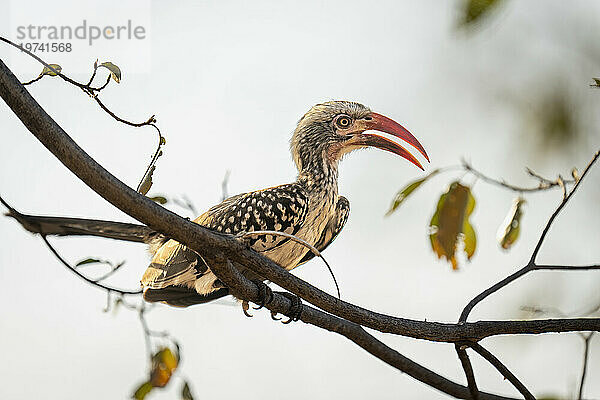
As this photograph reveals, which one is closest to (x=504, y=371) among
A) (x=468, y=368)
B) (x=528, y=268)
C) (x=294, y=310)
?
(x=468, y=368)

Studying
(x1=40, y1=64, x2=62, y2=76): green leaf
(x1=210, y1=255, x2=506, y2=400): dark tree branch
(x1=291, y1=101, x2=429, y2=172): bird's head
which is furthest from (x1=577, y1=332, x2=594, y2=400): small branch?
(x1=40, y1=64, x2=62, y2=76): green leaf

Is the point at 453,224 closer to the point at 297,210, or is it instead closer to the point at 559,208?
the point at 559,208

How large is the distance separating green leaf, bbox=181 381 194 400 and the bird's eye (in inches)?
44.3

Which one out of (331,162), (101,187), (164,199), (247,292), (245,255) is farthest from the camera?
(331,162)

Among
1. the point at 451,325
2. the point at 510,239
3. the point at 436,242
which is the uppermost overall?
the point at 510,239

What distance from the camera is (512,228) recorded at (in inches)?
87.0

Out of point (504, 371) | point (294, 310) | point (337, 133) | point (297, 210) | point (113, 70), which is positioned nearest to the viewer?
point (113, 70)

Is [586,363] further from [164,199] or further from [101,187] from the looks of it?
[101,187]

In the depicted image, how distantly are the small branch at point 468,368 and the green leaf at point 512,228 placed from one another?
0.47m

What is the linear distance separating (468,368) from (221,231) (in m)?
0.95

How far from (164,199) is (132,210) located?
0.81 meters

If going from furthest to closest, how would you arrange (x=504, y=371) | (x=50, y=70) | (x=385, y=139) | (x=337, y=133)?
1. (x=337, y=133)
2. (x=385, y=139)
3. (x=504, y=371)
4. (x=50, y=70)

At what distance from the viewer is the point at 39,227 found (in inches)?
55.2

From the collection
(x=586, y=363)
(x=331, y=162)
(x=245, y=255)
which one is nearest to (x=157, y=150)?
(x=245, y=255)
